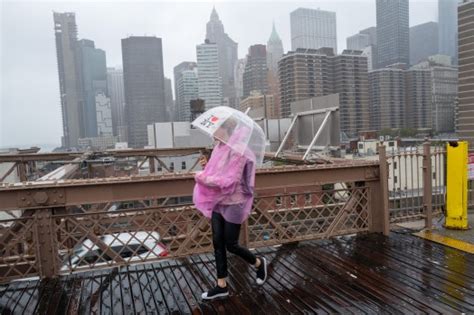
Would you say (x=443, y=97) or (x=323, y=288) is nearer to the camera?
(x=323, y=288)

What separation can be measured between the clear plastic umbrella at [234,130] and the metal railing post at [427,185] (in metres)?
3.55

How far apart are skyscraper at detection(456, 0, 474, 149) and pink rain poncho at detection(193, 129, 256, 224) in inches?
3005

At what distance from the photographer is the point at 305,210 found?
5691 mm

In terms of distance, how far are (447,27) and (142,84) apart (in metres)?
126

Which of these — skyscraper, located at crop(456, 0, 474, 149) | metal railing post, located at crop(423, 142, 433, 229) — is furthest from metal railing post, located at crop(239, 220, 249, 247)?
skyscraper, located at crop(456, 0, 474, 149)

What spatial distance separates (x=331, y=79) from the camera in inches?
2719

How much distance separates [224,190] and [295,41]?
14225 centimetres

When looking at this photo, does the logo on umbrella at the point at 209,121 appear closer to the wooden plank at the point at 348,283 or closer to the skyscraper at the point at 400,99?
the wooden plank at the point at 348,283

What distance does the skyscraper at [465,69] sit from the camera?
68938 mm

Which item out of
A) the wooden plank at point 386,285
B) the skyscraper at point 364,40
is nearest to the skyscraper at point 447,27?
the skyscraper at point 364,40

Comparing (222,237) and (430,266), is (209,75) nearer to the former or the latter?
(430,266)

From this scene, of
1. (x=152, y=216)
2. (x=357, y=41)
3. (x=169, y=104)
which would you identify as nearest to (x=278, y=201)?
(x=152, y=216)

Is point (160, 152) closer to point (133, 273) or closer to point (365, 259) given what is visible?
point (133, 273)

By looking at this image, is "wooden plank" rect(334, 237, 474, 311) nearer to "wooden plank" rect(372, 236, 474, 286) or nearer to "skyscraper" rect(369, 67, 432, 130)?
"wooden plank" rect(372, 236, 474, 286)
